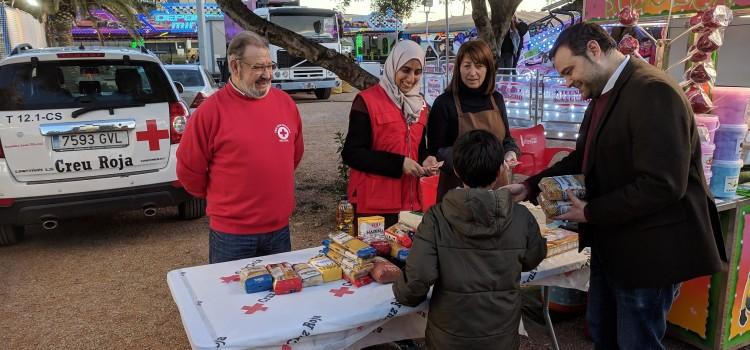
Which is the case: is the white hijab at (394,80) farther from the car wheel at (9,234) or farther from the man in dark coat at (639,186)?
the car wheel at (9,234)

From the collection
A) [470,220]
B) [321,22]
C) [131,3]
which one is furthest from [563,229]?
[131,3]

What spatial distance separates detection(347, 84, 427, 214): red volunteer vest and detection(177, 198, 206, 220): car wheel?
10.1 feet

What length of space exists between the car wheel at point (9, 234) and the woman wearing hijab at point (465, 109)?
4.11m

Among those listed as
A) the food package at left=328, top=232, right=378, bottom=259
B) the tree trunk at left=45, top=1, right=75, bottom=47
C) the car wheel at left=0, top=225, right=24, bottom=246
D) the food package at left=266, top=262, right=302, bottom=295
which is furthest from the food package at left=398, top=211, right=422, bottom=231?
the tree trunk at left=45, top=1, right=75, bottom=47

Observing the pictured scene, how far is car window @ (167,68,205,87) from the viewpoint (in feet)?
35.1

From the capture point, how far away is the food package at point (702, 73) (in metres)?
2.83

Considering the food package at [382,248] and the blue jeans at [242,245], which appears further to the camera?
the blue jeans at [242,245]

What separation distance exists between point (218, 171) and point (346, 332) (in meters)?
1.04

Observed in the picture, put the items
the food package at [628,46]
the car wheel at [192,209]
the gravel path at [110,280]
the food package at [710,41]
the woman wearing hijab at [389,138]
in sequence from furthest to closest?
the car wheel at [192,209]
the gravel path at [110,280]
the food package at [628,46]
the woman wearing hijab at [389,138]
the food package at [710,41]

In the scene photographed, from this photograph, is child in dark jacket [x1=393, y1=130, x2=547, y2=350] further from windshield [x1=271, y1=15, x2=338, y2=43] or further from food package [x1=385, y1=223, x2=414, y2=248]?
windshield [x1=271, y1=15, x2=338, y2=43]

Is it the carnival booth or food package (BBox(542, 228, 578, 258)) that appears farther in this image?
the carnival booth

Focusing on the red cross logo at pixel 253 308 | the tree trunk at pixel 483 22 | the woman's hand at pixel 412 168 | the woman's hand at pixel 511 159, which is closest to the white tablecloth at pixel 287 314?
the red cross logo at pixel 253 308

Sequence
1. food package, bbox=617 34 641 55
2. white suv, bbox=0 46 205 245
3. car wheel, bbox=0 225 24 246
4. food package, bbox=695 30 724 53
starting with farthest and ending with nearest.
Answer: car wheel, bbox=0 225 24 246, white suv, bbox=0 46 205 245, food package, bbox=617 34 641 55, food package, bbox=695 30 724 53

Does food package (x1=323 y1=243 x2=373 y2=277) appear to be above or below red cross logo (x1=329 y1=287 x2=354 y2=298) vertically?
above
